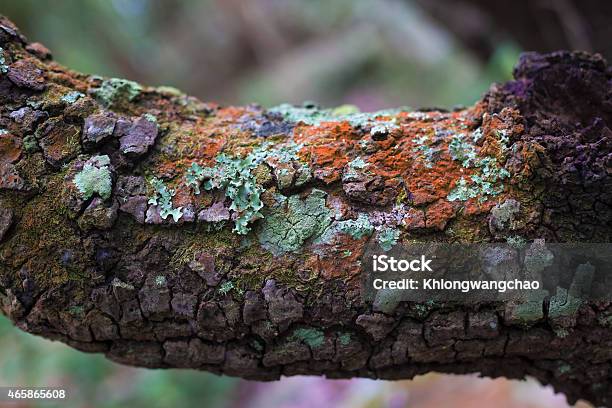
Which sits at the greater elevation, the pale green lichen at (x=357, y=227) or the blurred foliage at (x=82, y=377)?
the pale green lichen at (x=357, y=227)

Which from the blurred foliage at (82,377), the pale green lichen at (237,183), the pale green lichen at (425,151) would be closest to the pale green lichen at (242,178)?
the pale green lichen at (237,183)

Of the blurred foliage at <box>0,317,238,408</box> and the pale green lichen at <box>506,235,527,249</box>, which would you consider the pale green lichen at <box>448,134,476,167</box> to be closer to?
the pale green lichen at <box>506,235,527,249</box>

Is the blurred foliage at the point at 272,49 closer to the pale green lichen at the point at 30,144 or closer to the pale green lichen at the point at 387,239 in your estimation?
the pale green lichen at the point at 387,239

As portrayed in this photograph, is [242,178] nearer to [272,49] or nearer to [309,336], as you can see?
[309,336]

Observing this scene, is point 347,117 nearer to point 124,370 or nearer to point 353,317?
point 353,317

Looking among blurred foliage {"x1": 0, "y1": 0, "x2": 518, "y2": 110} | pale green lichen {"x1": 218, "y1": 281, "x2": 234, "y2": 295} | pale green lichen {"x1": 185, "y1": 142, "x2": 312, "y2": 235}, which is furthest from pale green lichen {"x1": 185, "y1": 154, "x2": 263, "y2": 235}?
blurred foliage {"x1": 0, "y1": 0, "x2": 518, "y2": 110}

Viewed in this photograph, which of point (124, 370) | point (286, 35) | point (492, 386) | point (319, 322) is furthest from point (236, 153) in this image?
point (286, 35)
